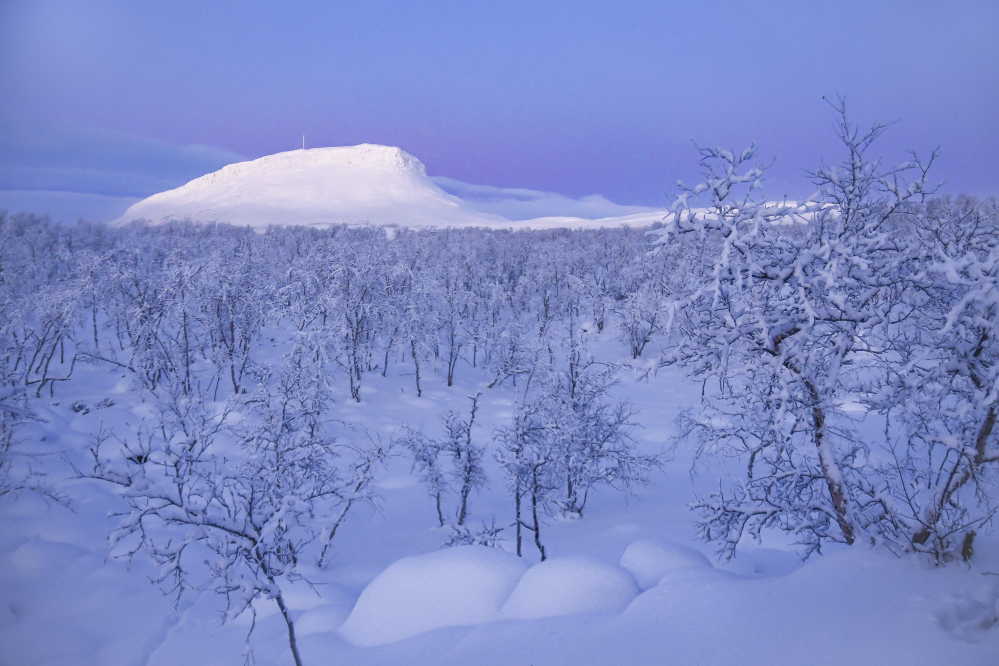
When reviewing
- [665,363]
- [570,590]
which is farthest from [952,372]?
[570,590]

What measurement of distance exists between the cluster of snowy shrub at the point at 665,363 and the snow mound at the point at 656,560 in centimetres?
82

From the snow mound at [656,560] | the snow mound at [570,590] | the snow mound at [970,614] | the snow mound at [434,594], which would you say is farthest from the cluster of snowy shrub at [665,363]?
the snow mound at [570,590]

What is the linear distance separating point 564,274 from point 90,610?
3930cm

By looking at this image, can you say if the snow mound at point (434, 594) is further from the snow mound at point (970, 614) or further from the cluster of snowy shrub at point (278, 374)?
the snow mound at point (970, 614)

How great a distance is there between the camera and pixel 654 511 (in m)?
18.1

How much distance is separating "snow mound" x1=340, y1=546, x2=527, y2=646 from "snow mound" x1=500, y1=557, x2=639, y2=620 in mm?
320

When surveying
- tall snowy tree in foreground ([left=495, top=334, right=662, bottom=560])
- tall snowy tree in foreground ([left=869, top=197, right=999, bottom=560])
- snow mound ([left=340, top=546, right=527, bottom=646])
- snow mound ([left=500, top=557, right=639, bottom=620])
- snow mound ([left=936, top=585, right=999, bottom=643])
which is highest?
tall snowy tree in foreground ([left=869, top=197, right=999, bottom=560])

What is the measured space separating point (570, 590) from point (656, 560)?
1.89 m

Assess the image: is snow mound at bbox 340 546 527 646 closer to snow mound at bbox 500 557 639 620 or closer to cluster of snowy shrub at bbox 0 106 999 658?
snow mound at bbox 500 557 639 620

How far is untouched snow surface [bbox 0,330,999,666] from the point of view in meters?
4.19

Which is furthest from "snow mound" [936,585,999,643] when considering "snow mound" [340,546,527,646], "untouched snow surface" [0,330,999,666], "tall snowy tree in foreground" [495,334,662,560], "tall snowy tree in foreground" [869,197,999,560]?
"tall snowy tree in foreground" [495,334,662,560]

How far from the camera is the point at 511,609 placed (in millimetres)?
5832

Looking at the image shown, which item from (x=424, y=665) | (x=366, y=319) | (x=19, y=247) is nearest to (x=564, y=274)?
(x=366, y=319)

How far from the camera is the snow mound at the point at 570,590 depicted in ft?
18.4
